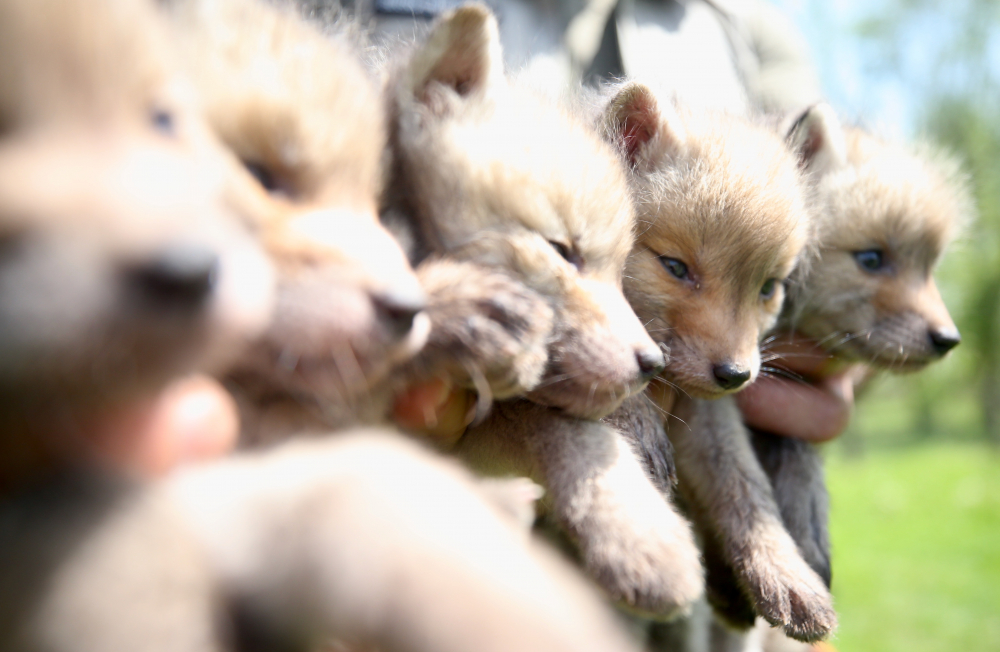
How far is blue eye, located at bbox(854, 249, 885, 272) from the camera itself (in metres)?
2.72

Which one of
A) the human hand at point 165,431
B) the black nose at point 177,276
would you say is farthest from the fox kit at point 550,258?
the black nose at point 177,276

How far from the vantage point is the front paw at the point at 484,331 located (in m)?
1.42

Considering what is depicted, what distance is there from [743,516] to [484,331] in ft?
3.65

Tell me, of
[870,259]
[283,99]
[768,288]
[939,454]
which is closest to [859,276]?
[870,259]

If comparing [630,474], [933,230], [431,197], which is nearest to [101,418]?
[431,197]

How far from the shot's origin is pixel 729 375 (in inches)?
74.7

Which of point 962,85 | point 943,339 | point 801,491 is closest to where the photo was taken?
point 801,491

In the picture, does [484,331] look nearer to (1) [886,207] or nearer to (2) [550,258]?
(2) [550,258]

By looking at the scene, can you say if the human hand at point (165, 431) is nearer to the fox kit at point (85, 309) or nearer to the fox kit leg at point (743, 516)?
the fox kit at point (85, 309)

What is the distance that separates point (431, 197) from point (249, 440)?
0.72 metres

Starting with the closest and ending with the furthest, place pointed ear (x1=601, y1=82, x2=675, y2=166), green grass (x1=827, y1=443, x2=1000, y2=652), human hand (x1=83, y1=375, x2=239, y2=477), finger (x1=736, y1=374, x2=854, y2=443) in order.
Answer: human hand (x1=83, y1=375, x2=239, y2=477) → pointed ear (x1=601, y1=82, x2=675, y2=166) → finger (x1=736, y1=374, x2=854, y2=443) → green grass (x1=827, y1=443, x2=1000, y2=652)

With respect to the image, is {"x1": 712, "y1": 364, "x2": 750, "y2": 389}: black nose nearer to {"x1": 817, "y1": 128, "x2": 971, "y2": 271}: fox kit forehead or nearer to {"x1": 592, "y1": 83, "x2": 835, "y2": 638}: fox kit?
{"x1": 592, "y1": 83, "x2": 835, "y2": 638}: fox kit

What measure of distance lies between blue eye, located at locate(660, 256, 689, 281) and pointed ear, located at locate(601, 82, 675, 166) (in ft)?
1.12

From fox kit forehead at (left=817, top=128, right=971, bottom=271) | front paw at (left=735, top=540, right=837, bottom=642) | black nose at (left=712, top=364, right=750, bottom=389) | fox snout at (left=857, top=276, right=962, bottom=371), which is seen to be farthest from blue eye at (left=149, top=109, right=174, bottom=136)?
fox snout at (left=857, top=276, right=962, bottom=371)
